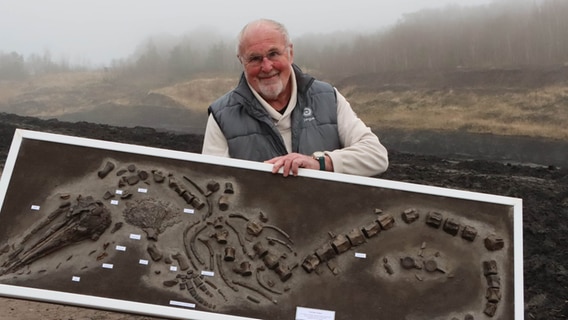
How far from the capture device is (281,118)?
13.7 feet

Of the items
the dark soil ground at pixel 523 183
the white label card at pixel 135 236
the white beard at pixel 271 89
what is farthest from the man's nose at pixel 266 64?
the dark soil ground at pixel 523 183

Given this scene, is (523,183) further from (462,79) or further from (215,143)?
(215,143)

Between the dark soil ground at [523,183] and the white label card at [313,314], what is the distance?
A: 13.5 feet

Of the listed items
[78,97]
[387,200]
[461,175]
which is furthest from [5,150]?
[387,200]

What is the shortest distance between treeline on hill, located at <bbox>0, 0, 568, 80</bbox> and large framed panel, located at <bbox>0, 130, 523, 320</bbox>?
32.4 ft

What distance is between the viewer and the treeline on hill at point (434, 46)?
12.4 m

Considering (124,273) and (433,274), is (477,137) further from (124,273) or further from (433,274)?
(124,273)

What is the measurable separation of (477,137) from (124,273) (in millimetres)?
10522

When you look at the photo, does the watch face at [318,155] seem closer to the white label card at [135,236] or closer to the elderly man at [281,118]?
the elderly man at [281,118]

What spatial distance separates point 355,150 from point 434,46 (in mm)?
9761

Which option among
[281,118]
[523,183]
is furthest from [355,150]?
[523,183]

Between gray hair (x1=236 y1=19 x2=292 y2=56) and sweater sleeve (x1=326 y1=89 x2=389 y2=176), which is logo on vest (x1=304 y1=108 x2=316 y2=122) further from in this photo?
gray hair (x1=236 y1=19 x2=292 y2=56)

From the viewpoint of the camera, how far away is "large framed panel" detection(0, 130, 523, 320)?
3.30 m

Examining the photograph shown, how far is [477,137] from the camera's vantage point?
1233 centimetres
